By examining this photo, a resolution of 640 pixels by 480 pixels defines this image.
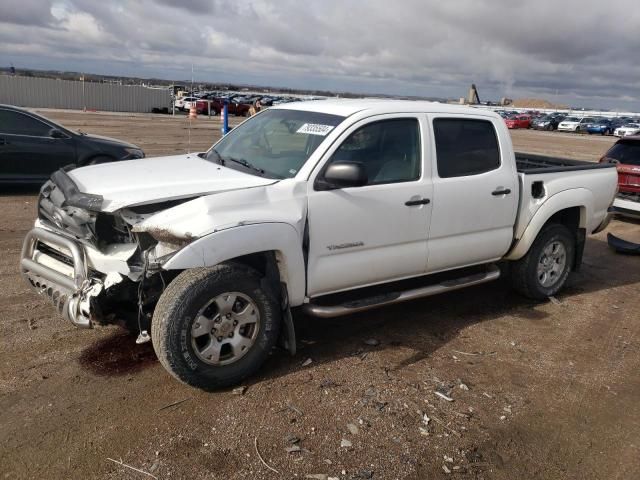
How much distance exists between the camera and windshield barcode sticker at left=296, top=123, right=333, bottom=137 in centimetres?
436

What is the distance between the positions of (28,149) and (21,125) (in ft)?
1.49

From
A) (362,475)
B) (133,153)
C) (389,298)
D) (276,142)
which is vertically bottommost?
(362,475)

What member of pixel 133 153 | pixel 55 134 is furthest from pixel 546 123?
pixel 55 134

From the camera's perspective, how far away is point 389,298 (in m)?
4.55

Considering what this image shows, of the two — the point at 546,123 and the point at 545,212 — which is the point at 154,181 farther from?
the point at 546,123

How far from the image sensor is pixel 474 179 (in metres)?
4.98

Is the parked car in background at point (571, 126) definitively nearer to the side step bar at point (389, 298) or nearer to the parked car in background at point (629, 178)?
the parked car in background at point (629, 178)

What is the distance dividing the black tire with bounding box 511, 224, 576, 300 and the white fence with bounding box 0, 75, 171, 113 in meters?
41.9

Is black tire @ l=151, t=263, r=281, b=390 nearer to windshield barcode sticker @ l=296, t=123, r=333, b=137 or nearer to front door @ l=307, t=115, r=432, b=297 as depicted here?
front door @ l=307, t=115, r=432, b=297

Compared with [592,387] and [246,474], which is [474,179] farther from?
[246,474]

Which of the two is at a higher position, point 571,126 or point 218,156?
point 218,156

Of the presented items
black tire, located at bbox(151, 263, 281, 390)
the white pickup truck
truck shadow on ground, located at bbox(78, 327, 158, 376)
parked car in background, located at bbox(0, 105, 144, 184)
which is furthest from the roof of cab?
parked car in background, located at bbox(0, 105, 144, 184)

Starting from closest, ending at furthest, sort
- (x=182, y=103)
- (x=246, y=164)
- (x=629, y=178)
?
(x=246, y=164) → (x=629, y=178) → (x=182, y=103)

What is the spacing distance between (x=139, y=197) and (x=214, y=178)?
0.59 meters
